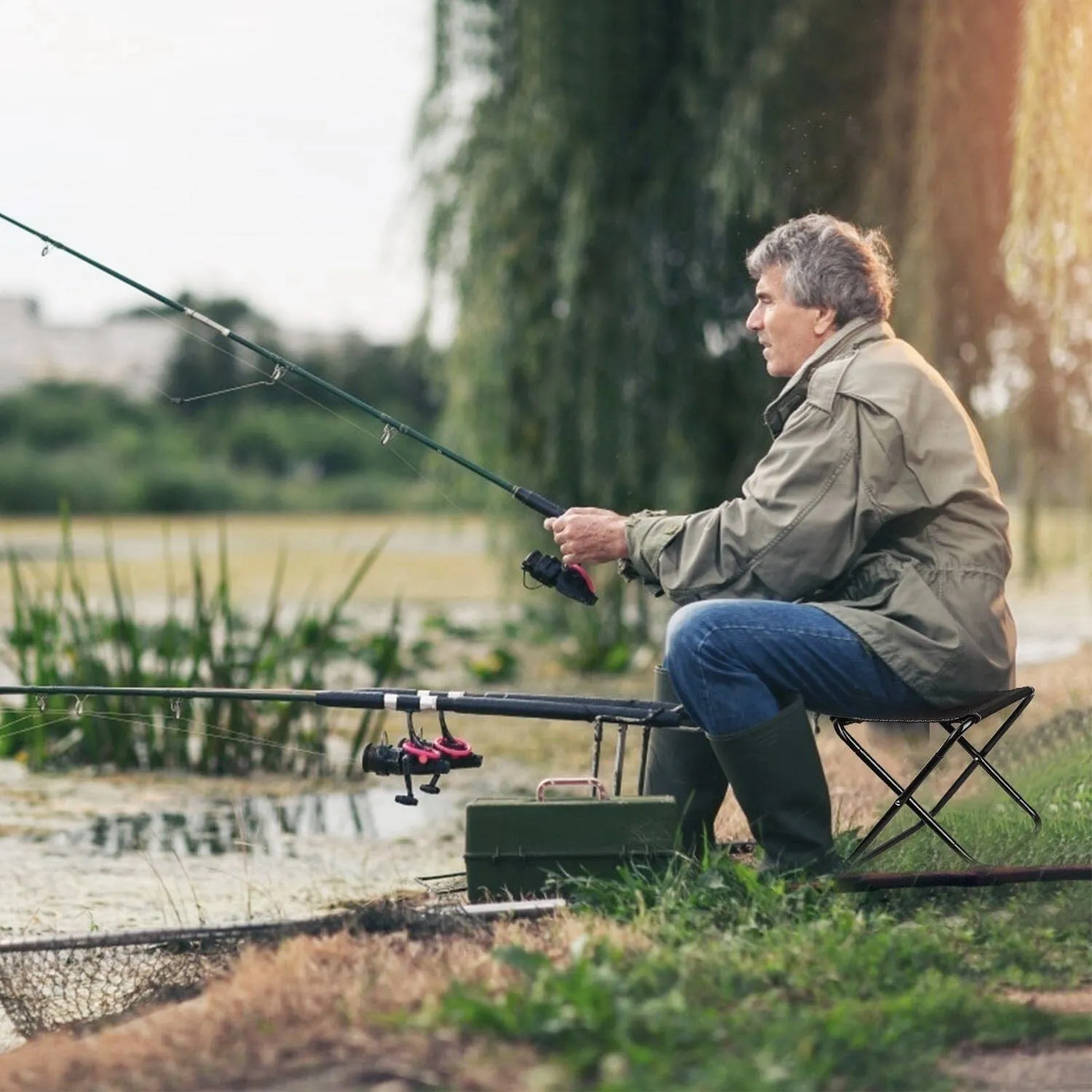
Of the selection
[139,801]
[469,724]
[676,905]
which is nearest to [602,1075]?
[676,905]

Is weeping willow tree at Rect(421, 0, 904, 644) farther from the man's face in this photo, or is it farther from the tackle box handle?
the tackle box handle

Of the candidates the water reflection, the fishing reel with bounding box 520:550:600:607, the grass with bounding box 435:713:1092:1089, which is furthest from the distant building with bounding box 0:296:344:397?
the grass with bounding box 435:713:1092:1089

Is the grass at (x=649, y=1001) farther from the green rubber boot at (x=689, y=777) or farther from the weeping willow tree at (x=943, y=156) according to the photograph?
the weeping willow tree at (x=943, y=156)

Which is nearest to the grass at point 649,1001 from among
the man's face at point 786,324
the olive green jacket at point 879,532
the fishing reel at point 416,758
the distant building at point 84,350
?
the fishing reel at point 416,758

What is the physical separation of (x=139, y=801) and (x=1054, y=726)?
3.17m

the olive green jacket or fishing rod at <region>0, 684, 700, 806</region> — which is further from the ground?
the olive green jacket

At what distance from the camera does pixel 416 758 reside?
3506 mm

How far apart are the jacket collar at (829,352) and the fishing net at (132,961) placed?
3.71 feet

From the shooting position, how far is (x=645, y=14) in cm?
823

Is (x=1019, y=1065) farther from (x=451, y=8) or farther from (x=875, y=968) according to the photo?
(x=451, y=8)

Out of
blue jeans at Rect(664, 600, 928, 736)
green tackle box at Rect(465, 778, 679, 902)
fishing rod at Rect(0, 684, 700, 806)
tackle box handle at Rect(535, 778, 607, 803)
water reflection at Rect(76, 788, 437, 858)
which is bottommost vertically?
water reflection at Rect(76, 788, 437, 858)

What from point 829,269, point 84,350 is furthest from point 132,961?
point 84,350

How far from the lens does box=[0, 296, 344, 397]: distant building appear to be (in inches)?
1665

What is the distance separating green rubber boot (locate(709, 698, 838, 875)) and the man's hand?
413 mm
